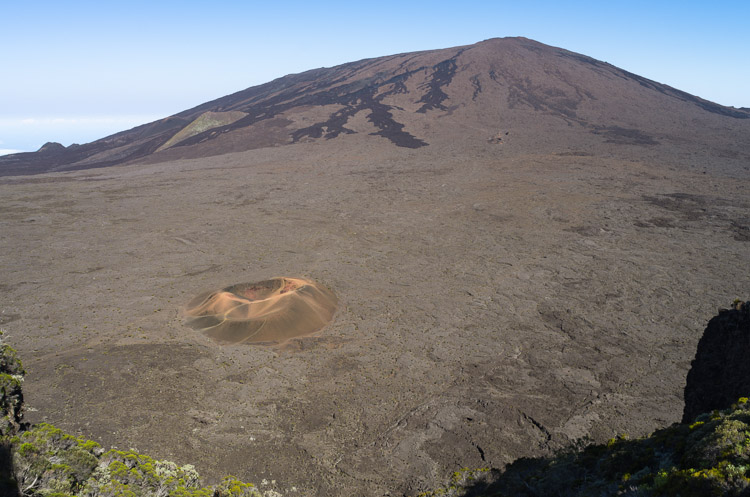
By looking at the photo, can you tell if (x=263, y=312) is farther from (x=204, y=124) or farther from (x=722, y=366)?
(x=204, y=124)

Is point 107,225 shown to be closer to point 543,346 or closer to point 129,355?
point 129,355

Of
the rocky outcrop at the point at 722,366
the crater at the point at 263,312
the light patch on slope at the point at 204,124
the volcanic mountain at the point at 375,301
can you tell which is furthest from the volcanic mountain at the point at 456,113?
the rocky outcrop at the point at 722,366

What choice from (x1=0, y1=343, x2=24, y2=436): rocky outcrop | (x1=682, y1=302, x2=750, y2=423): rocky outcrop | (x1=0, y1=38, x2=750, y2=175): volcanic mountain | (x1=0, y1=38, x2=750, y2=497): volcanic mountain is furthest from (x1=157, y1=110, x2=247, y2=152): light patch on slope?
(x1=682, y1=302, x2=750, y2=423): rocky outcrop

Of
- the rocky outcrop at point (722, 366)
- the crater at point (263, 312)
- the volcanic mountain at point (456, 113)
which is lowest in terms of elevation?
the crater at point (263, 312)

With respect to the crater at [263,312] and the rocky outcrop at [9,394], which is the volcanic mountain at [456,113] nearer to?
the crater at [263,312]

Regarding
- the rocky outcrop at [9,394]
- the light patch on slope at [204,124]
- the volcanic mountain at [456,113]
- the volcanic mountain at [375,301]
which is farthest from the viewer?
the light patch on slope at [204,124]

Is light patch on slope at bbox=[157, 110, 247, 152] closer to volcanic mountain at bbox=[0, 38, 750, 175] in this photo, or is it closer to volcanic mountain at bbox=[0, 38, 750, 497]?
volcanic mountain at bbox=[0, 38, 750, 175]
